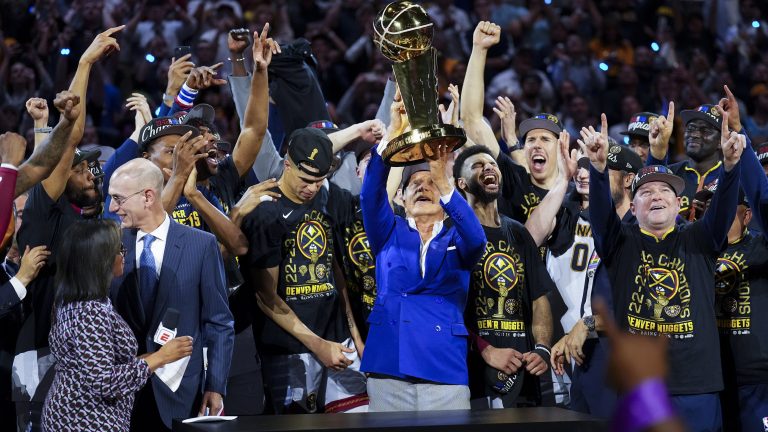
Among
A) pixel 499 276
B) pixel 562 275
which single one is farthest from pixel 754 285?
pixel 499 276

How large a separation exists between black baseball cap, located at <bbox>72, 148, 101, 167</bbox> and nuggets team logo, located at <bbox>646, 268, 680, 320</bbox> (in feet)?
9.55

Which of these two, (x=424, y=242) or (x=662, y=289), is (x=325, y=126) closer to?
(x=424, y=242)

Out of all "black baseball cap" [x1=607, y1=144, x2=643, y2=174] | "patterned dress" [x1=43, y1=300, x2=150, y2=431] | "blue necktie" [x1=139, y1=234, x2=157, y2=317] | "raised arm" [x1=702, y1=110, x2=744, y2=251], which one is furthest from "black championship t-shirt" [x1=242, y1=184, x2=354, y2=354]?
"raised arm" [x1=702, y1=110, x2=744, y2=251]

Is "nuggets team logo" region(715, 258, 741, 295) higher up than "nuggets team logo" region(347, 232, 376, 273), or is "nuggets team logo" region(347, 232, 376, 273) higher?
"nuggets team logo" region(347, 232, 376, 273)

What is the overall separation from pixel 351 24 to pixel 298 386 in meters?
6.33

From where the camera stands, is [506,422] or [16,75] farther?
[16,75]

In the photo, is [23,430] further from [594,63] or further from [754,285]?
[594,63]

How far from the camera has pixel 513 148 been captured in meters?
6.67

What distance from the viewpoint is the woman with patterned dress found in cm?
397

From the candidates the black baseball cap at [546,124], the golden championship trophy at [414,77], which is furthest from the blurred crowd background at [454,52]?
the golden championship trophy at [414,77]

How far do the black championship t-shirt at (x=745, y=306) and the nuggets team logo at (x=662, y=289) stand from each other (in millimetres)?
454

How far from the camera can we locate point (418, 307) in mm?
4852

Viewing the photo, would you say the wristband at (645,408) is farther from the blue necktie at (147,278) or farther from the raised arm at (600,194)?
the raised arm at (600,194)

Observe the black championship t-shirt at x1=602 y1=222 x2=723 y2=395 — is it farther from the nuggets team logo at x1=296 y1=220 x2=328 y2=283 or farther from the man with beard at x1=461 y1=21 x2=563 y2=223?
the nuggets team logo at x1=296 y1=220 x2=328 y2=283
